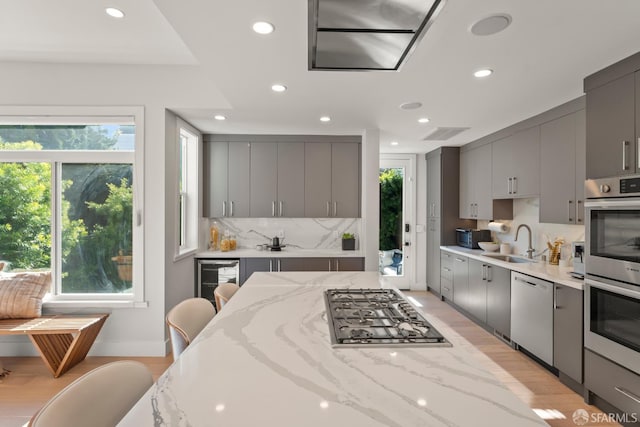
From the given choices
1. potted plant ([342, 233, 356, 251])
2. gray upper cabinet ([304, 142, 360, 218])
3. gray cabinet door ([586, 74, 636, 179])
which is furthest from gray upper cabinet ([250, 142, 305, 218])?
gray cabinet door ([586, 74, 636, 179])

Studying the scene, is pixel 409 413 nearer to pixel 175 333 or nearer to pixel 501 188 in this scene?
pixel 175 333

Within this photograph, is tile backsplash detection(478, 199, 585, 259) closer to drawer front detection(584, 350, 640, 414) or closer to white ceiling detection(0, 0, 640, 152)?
white ceiling detection(0, 0, 640, 152)

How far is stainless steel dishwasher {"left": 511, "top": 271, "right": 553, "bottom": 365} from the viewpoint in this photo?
292 cm

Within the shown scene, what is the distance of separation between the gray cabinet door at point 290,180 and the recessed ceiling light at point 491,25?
9.75ft

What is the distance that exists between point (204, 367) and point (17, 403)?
8.23ft

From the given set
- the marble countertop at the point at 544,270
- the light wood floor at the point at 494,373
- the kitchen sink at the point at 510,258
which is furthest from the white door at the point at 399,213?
the light wood floor at the point at 494,373

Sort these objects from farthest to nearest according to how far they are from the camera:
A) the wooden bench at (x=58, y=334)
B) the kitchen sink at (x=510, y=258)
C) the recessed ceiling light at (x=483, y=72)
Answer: the kitchen sink at (x=510, y=258) → the wooden bench at (x=58, y=334) → the recessed ceiling light at (x=483, y=72)

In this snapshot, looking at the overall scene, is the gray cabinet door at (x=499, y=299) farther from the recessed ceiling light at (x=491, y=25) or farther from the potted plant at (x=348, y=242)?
the recessed ceiling light at (x=491, y=25)

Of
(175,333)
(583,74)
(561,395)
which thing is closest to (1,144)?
(175,333)

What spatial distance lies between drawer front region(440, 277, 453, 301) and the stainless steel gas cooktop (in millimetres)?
3340

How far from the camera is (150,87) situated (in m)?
3.28

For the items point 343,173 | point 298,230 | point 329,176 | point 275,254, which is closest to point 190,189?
point 275,254

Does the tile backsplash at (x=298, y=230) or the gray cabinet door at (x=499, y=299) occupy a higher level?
the tile backsplash at (x=298, y=230)

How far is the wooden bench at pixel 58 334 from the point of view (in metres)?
2.80
